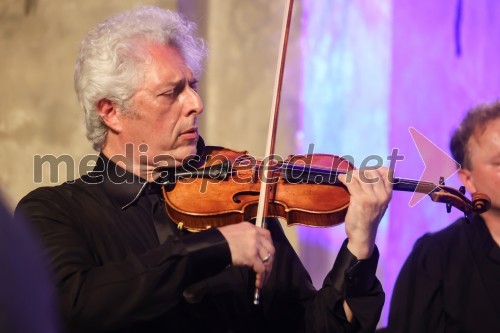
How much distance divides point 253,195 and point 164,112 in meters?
0.29

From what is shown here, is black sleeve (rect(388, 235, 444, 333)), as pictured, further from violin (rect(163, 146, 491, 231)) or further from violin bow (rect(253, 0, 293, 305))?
violin bow (rect(253, 0, 293, 305))

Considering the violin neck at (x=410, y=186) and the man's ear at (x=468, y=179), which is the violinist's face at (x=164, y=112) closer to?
the violin neck at (x=410, y=186)

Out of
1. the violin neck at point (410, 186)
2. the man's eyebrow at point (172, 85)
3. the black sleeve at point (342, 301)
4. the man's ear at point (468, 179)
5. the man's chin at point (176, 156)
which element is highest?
the man's eyebrow at point (172, 85)

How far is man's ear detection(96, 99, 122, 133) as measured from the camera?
157 centimetres

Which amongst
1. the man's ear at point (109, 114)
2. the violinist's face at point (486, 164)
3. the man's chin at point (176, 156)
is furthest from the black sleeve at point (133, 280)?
the violinist's face at point (486, 164)

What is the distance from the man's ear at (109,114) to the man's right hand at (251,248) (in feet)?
1.61

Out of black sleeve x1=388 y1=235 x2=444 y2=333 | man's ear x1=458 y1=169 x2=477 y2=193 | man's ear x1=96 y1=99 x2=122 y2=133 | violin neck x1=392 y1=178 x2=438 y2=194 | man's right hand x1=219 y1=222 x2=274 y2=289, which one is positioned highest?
man's ear x1=96 y1=99 x2=122 y2=133

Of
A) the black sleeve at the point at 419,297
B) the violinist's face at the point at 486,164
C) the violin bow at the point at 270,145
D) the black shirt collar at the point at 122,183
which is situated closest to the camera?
the violin bow at the point at 270,145

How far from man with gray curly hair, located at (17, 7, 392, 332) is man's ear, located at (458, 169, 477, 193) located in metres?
0.75

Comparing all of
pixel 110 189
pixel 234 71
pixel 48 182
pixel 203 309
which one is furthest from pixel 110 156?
pixel 234 71

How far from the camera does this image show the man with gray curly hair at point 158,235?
3.86 feet

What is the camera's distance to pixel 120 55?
1530 millimetres

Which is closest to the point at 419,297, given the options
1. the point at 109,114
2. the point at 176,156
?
the point at 176,156

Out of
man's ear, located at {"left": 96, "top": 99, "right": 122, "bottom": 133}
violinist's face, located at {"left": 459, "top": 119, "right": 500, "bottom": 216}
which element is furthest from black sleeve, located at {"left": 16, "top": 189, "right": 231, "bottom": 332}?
violinist's face, located at {"left": 459, "top": 119, "right": 500, "bottom": 216}
